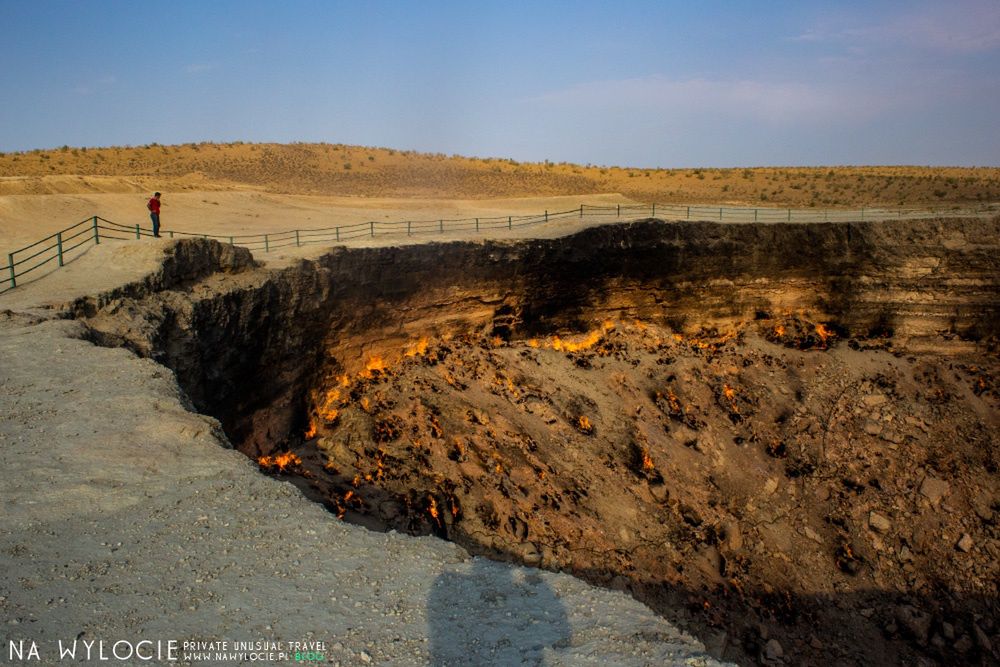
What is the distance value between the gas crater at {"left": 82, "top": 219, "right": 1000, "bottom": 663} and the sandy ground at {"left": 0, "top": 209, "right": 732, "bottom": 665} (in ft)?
13.2

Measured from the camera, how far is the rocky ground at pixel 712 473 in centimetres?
1245

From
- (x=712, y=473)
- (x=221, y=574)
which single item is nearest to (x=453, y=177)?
(x=712, y=473)

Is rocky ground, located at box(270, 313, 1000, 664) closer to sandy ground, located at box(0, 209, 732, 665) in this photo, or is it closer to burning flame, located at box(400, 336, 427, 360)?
burning flame, located at box(400, 336, 427, 360)

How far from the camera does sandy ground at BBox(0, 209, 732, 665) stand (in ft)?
14.5

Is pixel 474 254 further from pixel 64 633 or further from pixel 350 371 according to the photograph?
pixel 64 633

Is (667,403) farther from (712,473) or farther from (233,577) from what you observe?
(233,577)

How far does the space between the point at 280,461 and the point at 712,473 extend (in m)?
9.04

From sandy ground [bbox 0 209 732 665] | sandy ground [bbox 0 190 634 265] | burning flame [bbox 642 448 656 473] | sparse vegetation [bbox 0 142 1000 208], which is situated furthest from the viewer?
sparse vegetation [bbox 0 142 1000 208]

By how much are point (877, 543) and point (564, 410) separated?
690cm

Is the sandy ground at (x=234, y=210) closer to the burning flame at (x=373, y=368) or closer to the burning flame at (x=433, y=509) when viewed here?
the burning flame at (x=373, y=368)

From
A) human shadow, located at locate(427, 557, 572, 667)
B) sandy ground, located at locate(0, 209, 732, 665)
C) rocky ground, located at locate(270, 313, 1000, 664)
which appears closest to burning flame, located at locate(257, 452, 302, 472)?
rocky ground, located at locate(270, 313, 1000, 664)

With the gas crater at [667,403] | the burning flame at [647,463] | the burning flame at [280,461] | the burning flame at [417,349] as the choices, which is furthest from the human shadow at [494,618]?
the burning flame at [417,349]

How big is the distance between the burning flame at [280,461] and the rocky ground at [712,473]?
0.07m

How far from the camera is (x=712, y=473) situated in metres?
15.8
